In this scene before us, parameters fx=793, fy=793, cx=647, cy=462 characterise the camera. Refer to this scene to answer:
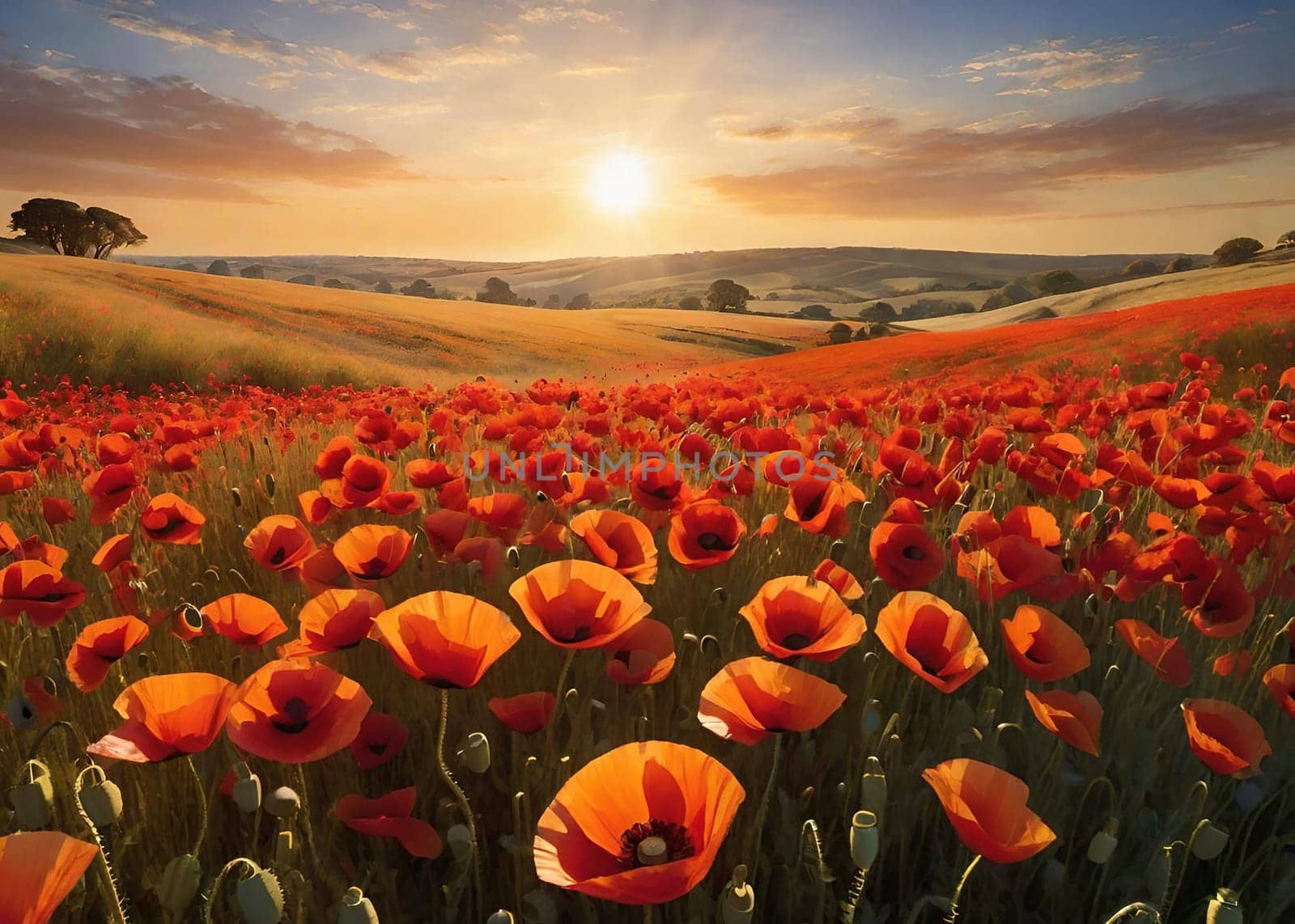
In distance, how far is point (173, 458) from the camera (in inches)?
102

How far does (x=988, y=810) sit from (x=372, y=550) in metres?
1.24

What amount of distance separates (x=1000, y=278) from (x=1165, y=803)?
96467mm

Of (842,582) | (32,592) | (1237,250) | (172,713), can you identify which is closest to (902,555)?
(842,582)

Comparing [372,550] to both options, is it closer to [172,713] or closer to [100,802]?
[172,713]

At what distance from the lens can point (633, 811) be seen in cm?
91

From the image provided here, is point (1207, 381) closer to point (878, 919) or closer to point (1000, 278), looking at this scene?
point (878, 919)

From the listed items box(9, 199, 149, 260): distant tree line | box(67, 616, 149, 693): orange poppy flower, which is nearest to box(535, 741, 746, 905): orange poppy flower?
box(67, 616, 149, 693): orange poppy flower

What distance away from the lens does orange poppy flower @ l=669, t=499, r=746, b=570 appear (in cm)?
165

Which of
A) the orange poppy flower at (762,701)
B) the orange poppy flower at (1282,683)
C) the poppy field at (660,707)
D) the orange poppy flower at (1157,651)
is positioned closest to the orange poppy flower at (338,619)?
the poppy field at (660,707)

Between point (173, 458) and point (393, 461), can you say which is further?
point (393, 461)

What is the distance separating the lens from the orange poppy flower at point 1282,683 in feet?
4.34

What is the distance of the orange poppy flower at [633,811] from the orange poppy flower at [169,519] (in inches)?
57.3

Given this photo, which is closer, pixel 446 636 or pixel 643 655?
pixel 446 636

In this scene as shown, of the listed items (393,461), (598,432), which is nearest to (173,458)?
(393,461)
